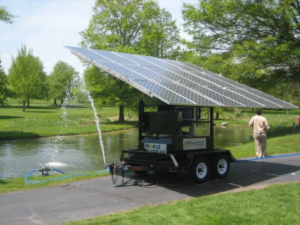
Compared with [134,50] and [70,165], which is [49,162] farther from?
[134,50]

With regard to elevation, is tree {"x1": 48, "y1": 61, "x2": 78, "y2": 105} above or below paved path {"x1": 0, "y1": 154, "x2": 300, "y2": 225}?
above

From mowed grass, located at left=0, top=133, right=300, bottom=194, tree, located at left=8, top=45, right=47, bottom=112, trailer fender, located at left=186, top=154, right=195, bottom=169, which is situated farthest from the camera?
tree, located at left=8, top=45, right=47, bottom=112

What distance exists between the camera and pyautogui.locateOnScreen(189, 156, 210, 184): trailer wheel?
34.5 ft

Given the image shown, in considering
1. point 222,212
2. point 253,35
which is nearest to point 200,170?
point 222,212

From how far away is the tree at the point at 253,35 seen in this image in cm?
2558

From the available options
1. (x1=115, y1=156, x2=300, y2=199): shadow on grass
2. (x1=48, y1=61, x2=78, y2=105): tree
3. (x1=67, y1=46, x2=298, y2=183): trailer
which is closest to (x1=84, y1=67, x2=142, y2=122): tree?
(x1=115, y1=156, x2=300, y2=199): shadow on grass

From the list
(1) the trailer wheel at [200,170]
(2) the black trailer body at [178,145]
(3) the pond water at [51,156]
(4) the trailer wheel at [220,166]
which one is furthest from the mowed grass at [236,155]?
(4) the trailer wheel at [220,166]

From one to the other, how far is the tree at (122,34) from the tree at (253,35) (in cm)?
1734

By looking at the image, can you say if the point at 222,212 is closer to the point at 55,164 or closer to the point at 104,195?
the point at 104,195

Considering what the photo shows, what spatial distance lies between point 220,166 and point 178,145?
1700 mm

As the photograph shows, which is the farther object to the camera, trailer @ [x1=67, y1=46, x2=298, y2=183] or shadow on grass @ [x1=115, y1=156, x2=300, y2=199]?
trailer @ [x1=67, y1=46, x2=298, y2=183]

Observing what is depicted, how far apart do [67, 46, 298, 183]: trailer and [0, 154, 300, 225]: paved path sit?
0.57 m

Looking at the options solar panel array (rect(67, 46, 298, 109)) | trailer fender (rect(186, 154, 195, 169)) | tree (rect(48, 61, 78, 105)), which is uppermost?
tree (rect(48, 61, 78, 105))

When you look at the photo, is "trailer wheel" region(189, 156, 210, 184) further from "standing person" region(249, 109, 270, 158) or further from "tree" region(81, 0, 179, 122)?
"tree" region(81, 0, 179, 122)
